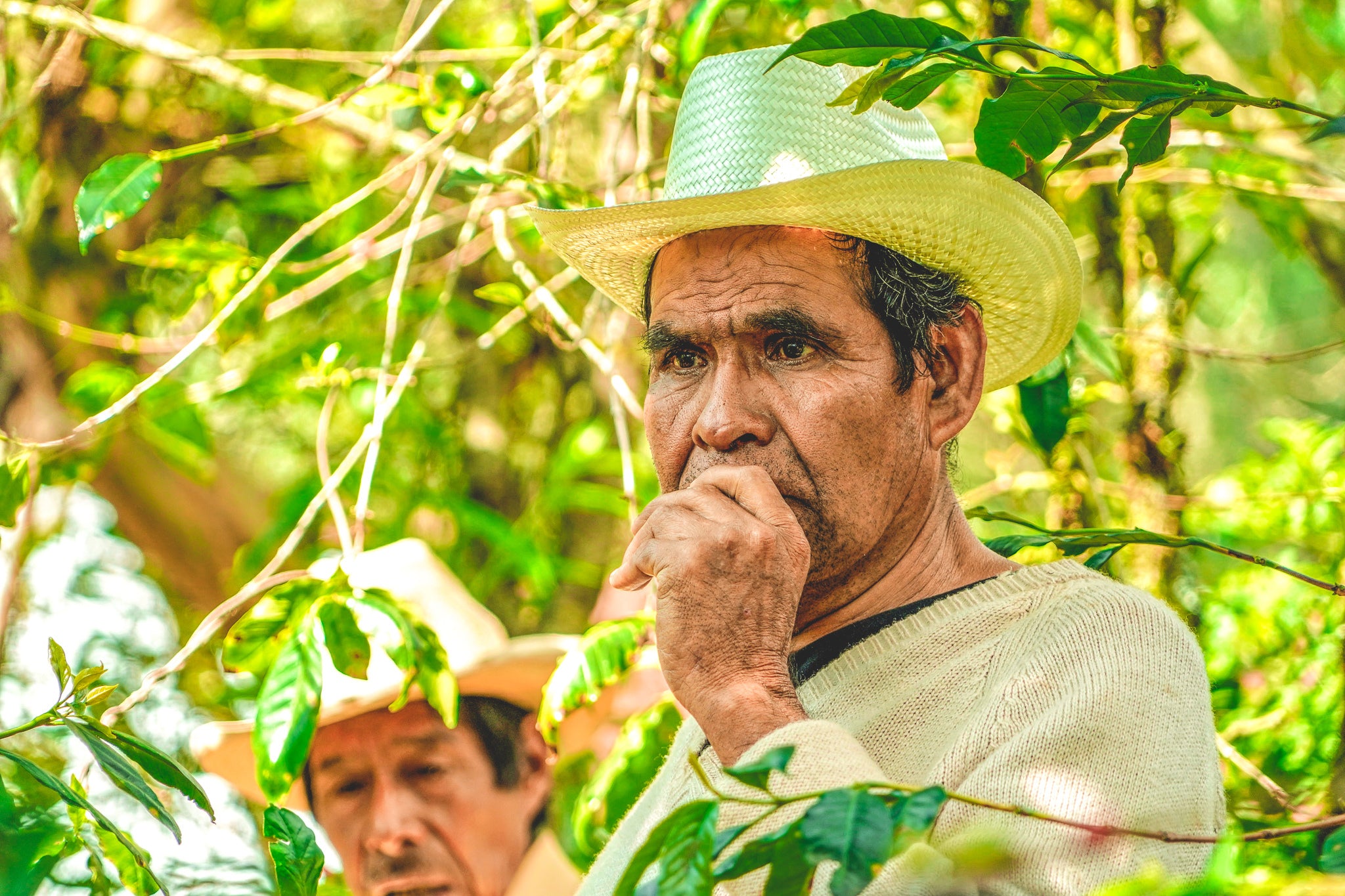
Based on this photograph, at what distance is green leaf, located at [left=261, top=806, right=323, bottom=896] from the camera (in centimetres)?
132

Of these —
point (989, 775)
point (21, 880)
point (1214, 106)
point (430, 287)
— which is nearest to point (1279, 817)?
point (989, 775)

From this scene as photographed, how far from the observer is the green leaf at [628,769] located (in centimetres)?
257

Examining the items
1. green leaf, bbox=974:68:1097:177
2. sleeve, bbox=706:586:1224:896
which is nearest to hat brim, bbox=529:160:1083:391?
green leaf, bbox=974:68:1097:177

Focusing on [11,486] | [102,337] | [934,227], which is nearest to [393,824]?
[11,486]

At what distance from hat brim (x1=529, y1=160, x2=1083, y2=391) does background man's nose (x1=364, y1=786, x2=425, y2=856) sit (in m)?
1.63

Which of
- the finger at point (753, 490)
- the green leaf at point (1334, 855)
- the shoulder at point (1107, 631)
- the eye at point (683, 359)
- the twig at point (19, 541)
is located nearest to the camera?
the green leaf at point (1334, 855)

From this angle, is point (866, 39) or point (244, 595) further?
point (244, 595)

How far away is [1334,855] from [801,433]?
1016 mm

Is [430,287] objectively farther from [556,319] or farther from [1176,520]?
[1176,520]

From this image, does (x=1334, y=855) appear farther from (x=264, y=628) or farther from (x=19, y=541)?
(x=19, y=541)

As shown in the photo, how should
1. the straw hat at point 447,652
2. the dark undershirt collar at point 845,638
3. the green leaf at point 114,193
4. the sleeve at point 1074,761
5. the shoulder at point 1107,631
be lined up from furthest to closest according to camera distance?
Result: the straw hat at point 447,652 → the green leaf at point 114,193 → the dark undershirt collar at point 845,638 → the shoulder at point 1107,631 → the sleeve at point 1074,761

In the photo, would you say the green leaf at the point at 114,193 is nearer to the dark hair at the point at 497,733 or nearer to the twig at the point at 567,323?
the twig at the point at 567,323

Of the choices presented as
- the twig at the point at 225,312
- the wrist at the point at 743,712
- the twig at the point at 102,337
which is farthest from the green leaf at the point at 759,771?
the twig at the point at 102,337

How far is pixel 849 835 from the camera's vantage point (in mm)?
906
